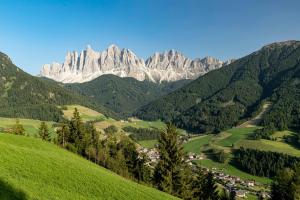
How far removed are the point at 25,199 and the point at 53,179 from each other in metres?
10.1

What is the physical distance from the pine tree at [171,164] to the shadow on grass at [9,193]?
47681mm

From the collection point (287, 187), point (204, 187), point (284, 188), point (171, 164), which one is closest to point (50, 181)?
point (171, 164)

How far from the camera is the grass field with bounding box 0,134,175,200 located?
37.4 m

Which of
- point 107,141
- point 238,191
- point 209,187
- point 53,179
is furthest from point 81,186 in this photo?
point 238,191

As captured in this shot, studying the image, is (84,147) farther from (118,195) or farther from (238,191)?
(238,191)

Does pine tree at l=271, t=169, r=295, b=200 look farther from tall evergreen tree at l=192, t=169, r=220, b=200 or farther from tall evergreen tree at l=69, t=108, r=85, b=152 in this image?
tall evergreen tree at l=69, t=108, r=85, b=152

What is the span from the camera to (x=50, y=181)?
144ft

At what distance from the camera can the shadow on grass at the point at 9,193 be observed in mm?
33125

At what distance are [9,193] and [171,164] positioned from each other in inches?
2033

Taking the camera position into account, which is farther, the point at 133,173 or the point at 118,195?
the point at 133,173

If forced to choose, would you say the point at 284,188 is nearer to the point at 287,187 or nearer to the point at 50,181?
the point at 287,187

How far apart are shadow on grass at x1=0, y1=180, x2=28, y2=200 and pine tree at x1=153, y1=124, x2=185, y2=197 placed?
47.7 meters

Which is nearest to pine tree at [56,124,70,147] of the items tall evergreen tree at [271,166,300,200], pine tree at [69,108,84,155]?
pine tree at [69,108,84,155]

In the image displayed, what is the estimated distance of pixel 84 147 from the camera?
119m
